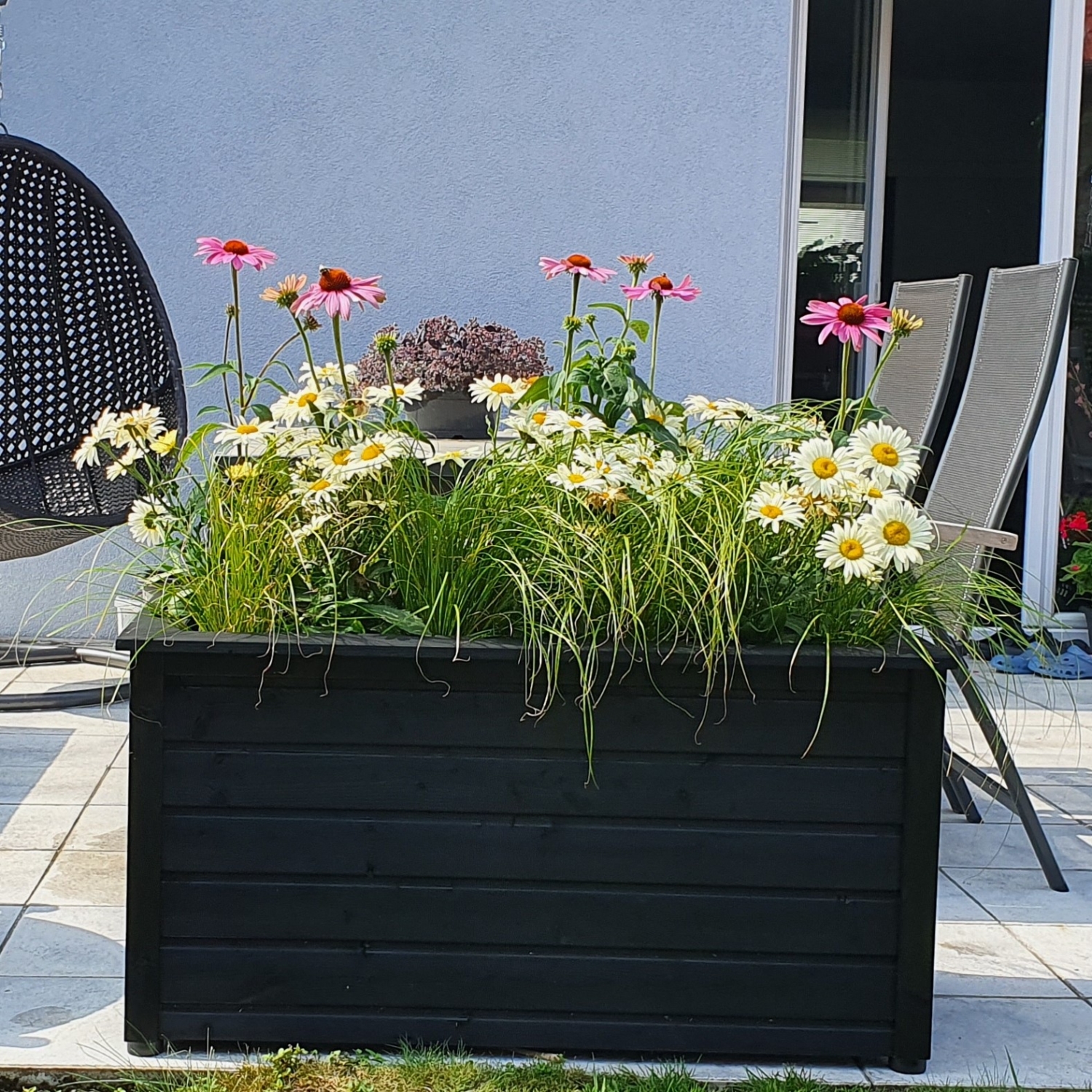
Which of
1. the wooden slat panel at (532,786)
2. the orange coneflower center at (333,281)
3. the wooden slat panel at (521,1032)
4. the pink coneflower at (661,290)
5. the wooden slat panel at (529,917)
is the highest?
the pink coneflower at (661,290)

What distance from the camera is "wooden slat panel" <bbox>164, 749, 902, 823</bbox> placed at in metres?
1.79

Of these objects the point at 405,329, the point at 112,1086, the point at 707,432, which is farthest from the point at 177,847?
the point at 405,329

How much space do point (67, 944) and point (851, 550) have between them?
1.32 meters

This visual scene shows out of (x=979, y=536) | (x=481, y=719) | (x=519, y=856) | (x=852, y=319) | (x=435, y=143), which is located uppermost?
(x=435, y=143)

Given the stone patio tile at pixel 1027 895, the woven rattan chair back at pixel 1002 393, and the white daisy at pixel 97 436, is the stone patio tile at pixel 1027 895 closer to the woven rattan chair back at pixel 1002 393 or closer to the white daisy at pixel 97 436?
the woven rattan chair back at pixel 1002 393

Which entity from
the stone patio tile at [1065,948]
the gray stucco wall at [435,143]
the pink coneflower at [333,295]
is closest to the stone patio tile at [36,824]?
the pink coneflower at [333,295]

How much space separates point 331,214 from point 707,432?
9.39 ft

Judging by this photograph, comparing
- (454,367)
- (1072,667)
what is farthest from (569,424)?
(1072,667)

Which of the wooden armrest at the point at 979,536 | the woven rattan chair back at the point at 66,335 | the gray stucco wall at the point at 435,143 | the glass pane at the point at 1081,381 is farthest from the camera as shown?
the glass pane at the point at 1081,381

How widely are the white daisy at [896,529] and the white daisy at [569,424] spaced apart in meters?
0.37

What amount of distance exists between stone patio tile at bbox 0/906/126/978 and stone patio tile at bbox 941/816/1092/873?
152 centimetres

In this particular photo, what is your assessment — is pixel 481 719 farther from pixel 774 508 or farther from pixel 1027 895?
pixel 1027 895

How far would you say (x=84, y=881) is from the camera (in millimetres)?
2527

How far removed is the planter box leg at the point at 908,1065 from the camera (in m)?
1.83
